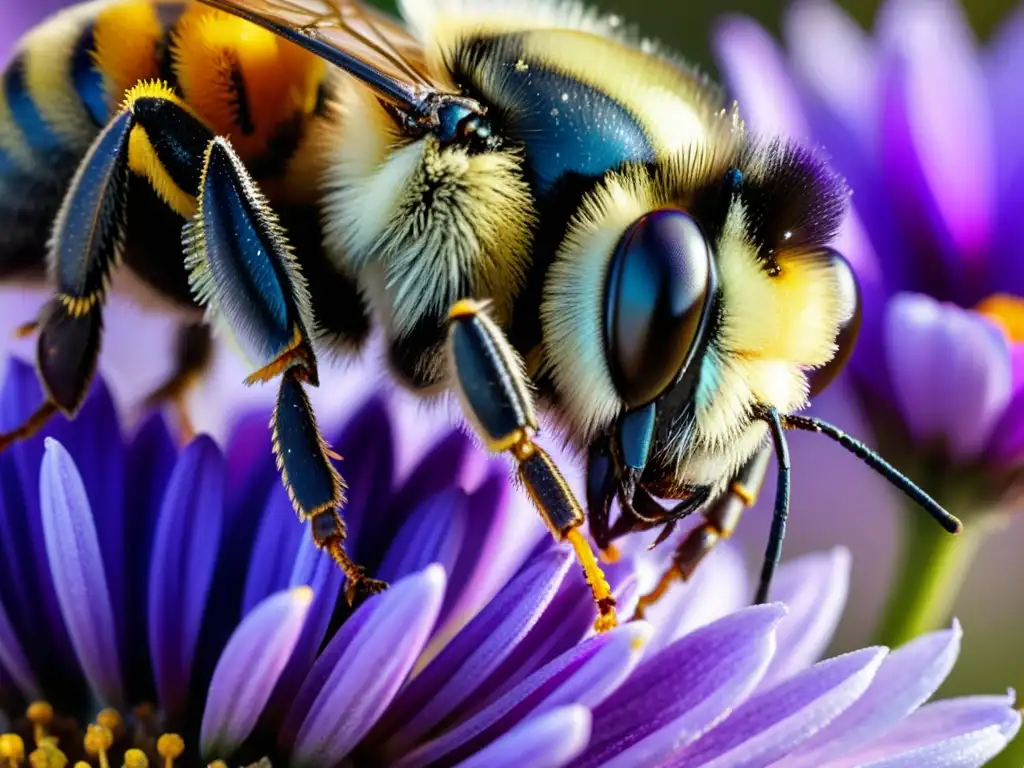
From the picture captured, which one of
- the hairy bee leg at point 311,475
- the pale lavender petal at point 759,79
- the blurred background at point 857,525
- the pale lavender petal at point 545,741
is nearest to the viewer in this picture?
the pale lavender petal at point 545,741

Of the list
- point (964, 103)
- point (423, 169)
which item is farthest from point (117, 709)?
point (964, 103)

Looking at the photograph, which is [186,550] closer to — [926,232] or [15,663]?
[15,663]

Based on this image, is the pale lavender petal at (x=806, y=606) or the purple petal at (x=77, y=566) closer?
the purple petal at (x=77, y=566)

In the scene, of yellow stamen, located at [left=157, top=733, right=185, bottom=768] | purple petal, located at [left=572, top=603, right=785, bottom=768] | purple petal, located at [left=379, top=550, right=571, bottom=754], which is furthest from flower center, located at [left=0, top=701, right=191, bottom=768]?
purple petal, located at [left=572, top=603, right=785, bottom=768]

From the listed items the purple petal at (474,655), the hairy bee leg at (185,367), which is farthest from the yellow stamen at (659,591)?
the hairy bee leg at (185,367)

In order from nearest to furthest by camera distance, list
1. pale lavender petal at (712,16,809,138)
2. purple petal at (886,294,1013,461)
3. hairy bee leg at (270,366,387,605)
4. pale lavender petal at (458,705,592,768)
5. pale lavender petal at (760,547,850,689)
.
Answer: pale lavender petal at (458,705,592,768), hairy bee leg at (270,366,387,605), pale lavender petal at (760,547,850,689), purple petal at (886,294,1013,461), pale lavender petal at (712,16,809,138)

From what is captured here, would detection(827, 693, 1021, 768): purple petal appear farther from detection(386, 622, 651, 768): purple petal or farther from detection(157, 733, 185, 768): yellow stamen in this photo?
detection(157, 733, 185, 768): yellow stamen

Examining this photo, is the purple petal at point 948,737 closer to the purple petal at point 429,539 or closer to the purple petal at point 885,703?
the purple petal at point 885,703
